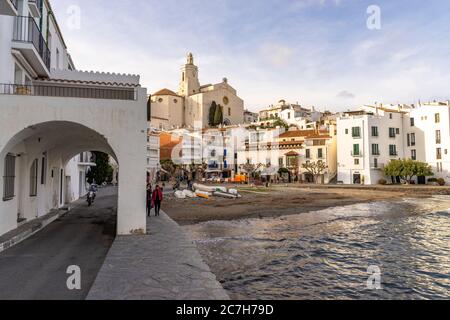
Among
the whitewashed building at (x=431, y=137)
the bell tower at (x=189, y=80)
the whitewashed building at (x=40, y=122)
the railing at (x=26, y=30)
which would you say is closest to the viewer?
the whitewashed building at (x=40, y=122)

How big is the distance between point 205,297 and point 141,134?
7477mm

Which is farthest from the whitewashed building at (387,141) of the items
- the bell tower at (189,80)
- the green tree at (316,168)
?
the bell tower at (189,80)

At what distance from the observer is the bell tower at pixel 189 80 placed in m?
118

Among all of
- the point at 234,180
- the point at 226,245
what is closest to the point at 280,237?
the point at 226,245

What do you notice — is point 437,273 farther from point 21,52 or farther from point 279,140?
point 279,140

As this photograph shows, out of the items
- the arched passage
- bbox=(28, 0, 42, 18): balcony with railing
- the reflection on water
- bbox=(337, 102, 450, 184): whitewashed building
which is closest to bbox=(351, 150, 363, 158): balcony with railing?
bbox=(337, 102, 450, 184): whitewashed building

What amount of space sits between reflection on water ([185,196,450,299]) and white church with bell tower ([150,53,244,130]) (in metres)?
89.5

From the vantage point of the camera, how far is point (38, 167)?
1686cm

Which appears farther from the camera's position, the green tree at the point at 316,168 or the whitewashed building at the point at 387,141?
the green tree at the point at 316,168

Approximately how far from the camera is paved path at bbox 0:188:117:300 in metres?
6.95

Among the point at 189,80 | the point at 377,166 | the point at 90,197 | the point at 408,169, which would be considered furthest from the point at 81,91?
the point at 189,80

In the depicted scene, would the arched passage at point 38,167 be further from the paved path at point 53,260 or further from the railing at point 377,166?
the railing at point 377,166

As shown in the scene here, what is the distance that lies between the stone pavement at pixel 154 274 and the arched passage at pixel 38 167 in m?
2.42

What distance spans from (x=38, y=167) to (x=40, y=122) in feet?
21.5
